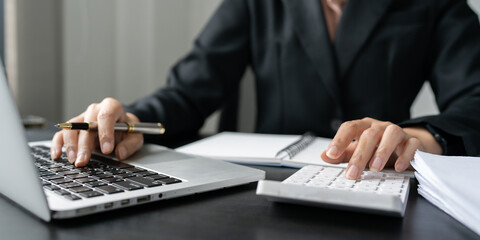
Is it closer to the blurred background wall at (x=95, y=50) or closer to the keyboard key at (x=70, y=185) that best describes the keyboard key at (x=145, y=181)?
the keyboard key at (x=70, y=185)

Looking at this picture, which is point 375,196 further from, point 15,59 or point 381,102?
point 15,59

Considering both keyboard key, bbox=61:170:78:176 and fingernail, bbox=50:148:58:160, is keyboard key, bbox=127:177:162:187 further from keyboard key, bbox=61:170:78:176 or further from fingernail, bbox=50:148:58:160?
fingernail, bbox=50:148:58:160

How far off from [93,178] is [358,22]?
865 millimetres

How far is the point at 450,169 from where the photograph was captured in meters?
0.48

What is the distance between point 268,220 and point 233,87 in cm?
95

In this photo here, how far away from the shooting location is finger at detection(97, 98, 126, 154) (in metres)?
0.61

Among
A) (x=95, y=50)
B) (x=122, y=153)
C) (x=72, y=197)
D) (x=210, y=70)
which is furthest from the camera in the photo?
(x=95, y=50)

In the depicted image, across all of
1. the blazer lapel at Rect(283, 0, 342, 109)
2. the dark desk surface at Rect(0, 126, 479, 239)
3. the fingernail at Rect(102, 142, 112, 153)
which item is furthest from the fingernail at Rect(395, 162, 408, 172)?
the blazer lapel at Rect(283, 0, 342, 109)

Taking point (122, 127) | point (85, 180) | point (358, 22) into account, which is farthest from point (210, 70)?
point (85, 180)

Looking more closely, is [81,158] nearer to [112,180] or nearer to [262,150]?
[112,180]

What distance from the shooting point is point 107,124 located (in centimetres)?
63

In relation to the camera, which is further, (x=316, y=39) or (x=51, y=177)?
(x=316, y=39)

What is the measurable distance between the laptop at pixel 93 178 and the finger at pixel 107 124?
0.06 ft

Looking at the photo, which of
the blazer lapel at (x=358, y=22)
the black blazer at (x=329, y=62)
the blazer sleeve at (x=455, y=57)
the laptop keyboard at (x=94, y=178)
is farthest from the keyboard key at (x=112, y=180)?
the blazer lapel at (x=358, y=22)
